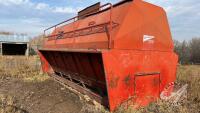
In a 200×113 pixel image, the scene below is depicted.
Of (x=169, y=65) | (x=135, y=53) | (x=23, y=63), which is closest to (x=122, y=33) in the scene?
(x=135, y=53)

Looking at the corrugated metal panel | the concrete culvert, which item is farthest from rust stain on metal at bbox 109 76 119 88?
the concrete culvert

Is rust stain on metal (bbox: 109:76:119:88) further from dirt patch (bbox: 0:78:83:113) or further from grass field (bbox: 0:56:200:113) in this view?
dirt patch (bbox: 0:78:83:113)

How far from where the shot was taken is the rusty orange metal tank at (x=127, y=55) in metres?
5.23

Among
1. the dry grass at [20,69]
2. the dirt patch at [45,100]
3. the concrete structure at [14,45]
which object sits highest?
the concrete structure at [14,45]

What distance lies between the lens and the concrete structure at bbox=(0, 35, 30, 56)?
115ft

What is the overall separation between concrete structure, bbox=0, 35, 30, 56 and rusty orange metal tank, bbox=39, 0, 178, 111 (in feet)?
98.3

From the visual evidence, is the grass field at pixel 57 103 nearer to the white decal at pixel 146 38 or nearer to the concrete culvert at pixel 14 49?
the white decal at pixel 146 38

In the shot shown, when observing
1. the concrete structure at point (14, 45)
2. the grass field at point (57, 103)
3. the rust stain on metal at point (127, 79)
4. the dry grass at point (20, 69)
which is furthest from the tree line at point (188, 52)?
the rust stain on metal at point (127, 79)

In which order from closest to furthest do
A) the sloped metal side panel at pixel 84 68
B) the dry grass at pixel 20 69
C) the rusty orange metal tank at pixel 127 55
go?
1. the rusty orange metal tank at pixel 127 55
2. the sloped metal side panel at pixel 84 68
3. the dry grass at pixel 20 69

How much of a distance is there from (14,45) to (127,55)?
37.0 m

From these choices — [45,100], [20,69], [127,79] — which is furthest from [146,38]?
[20,69]

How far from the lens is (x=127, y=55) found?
17.7 feet

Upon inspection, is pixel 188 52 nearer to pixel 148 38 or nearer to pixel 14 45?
pixel 14 45

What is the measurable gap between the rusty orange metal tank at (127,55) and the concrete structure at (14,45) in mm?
29968
